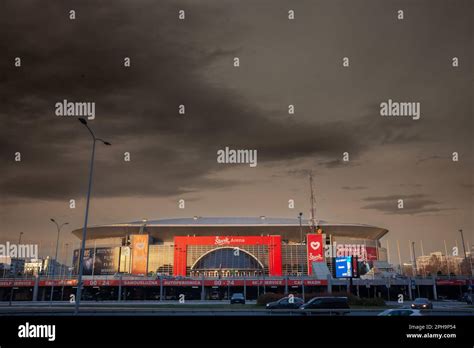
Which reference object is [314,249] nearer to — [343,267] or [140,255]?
[140,255]

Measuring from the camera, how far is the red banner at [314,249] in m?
108

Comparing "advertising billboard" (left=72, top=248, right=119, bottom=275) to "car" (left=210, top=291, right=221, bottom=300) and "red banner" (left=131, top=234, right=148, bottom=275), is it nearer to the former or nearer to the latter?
"red banner" (left=131, top=234, right=148, bottom=275)

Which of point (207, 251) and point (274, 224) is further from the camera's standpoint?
point (274, 224)

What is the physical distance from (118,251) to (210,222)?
31.6 meters

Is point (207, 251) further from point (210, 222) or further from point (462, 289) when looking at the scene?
point (462, 289)

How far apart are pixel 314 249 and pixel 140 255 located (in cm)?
5259

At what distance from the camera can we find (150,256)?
122438mm

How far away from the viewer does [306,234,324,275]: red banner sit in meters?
108

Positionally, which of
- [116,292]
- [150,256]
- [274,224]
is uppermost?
[274,224]

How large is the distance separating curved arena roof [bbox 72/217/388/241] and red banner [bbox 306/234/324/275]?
16860 mm

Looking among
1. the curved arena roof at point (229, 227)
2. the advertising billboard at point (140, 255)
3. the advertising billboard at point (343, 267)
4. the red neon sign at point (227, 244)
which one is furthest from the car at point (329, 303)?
the curved arena roof at point (229, 227)
